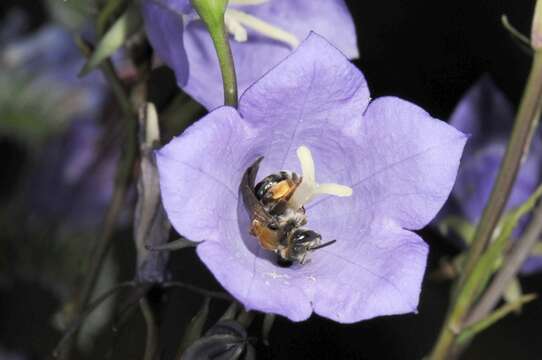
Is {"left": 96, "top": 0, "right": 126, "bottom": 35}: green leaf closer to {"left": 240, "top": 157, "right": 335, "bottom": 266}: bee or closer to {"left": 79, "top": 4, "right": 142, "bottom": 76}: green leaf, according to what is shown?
A: {"left": 79, "top": 4, "right": 142, "bottom": 76}: green leaf

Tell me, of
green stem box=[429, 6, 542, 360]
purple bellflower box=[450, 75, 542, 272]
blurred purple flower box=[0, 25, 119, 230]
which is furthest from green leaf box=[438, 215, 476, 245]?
blurred purple flower box=[0, 25, 119, 230]

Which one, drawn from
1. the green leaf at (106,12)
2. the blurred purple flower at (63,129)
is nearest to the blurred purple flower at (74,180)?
the blurred purple flower at (63,129)

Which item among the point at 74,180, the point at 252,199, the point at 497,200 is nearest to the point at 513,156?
the point at 497,200

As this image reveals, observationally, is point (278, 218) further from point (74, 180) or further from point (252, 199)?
point (74, 180)

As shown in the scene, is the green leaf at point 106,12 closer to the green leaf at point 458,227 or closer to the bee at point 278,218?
the bee at point 278,218

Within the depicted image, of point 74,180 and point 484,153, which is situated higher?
point 484,153
